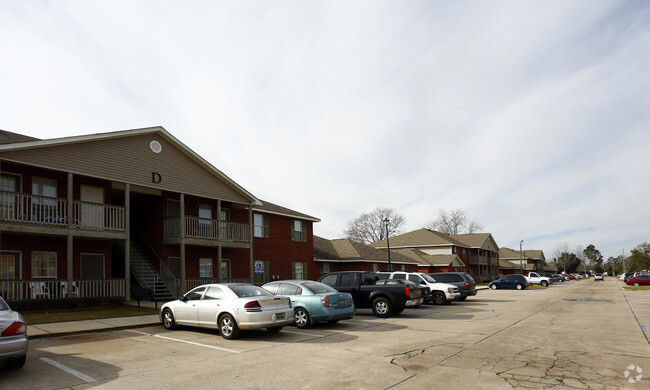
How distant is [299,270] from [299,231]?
9.55 ft

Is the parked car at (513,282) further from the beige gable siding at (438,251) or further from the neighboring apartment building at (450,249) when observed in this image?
the beige gable siding at (438,251)

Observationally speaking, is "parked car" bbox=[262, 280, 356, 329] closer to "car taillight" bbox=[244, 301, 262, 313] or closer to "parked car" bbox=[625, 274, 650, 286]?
"car taillight" bbox=[244, 301, 262, 313]

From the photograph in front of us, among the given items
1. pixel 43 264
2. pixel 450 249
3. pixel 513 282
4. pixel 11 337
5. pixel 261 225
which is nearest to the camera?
pixel 11 337

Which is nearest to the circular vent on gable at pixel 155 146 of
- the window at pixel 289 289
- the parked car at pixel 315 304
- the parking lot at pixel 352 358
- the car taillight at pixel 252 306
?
the parking lot at pixel 352 358

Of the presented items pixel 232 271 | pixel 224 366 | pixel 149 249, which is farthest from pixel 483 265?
pixel 224 366

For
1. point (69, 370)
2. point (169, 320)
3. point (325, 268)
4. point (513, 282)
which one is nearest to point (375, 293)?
point (169, 320)

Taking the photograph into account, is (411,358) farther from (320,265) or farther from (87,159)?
(320,265)

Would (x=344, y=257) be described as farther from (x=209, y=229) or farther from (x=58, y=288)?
(x=58, y=288)

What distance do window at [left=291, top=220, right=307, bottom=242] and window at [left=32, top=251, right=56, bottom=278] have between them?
56.4ft

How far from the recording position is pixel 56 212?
19.4 m

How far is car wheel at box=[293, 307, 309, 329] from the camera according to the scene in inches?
547

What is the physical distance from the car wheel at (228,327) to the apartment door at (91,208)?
10705 mm

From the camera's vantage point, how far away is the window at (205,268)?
27.0 meters

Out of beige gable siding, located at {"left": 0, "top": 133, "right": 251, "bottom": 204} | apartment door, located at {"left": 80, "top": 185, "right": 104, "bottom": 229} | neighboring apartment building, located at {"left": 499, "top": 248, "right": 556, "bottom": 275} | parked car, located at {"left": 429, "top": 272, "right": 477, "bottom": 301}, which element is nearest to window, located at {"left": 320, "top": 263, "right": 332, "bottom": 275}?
beige gable siding, located at {"left": 0, "top": 133, "right": 251, "bottom": 204}
